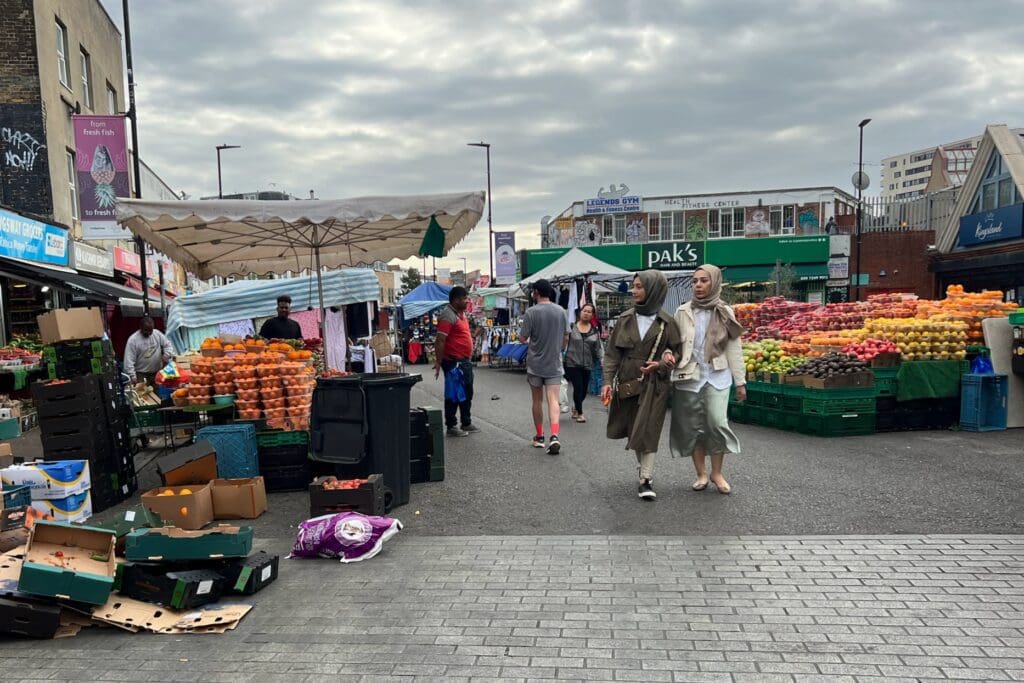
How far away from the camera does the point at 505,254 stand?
32125 mm

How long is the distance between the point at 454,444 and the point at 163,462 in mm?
3722

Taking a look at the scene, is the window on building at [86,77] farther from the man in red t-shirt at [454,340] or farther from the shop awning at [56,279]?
the man in red t-shirt at [454,340]

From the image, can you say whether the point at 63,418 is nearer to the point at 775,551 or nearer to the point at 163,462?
the point at 163,462

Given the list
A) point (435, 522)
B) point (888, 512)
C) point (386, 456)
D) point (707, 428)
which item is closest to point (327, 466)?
point (386, 456)

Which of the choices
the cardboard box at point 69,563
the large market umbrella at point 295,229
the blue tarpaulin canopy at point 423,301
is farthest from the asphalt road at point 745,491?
the blue tarpaulin canopy at point 423,301

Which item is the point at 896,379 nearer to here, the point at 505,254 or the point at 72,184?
the point at 72,184

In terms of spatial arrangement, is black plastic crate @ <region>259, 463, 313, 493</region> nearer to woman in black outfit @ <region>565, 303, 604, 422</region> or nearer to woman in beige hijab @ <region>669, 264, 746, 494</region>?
woman in beige hijab @ <region>669, 264, 746, 494</region>

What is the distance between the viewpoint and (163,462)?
5832 mm

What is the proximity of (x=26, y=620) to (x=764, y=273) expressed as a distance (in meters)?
39.6

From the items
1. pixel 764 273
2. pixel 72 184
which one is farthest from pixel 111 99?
pixel 764 273

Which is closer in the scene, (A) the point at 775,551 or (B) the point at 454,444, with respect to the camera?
(A) the point at 775,551

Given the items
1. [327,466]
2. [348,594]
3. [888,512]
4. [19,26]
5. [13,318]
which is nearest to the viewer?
[348,594]

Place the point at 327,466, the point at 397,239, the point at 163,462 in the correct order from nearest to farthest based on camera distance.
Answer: the point at 163,462
the point at 327,466
the point at 397,239

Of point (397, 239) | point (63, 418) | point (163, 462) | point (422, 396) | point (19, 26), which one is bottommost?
point (422, 396)
